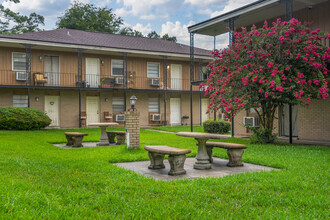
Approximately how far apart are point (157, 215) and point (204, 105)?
24.0 metres

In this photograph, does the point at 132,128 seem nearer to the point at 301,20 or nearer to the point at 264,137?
the point at 264,137

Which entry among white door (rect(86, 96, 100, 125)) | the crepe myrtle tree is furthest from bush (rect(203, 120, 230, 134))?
white door (rect(86, 96, 100, 125))

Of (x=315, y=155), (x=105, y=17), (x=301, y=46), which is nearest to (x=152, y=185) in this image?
(x=315, y=155)

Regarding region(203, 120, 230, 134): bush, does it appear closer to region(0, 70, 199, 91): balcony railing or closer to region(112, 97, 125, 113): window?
region(0, 70, 199, 91): balcony railing

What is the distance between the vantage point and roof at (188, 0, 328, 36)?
12.8 metres

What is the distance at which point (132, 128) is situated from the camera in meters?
9.34

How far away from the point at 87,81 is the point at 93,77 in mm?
537

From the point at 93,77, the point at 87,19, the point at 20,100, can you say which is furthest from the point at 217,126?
the point at 87,19

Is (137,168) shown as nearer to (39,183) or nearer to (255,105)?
(39,183)

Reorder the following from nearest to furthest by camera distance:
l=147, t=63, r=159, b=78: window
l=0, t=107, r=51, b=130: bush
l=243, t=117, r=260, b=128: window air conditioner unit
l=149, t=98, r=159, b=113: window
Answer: l=243, t=117, r=260, b=128: window air conditioner unit → l=0, t=107, r=51, b=130: bush → l=149, t=98, r=159, b=113: window → l=147, t=63, r=159, b=78: window

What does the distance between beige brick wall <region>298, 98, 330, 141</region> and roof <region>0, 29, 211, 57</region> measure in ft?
40.0

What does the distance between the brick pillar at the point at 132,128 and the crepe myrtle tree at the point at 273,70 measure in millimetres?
3399

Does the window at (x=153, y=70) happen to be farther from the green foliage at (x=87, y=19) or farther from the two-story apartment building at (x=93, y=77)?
the green foliage at (x=87, y=19)

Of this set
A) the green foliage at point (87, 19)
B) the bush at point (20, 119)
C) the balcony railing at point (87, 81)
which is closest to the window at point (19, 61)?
the balcony railing at point (87, 81)
